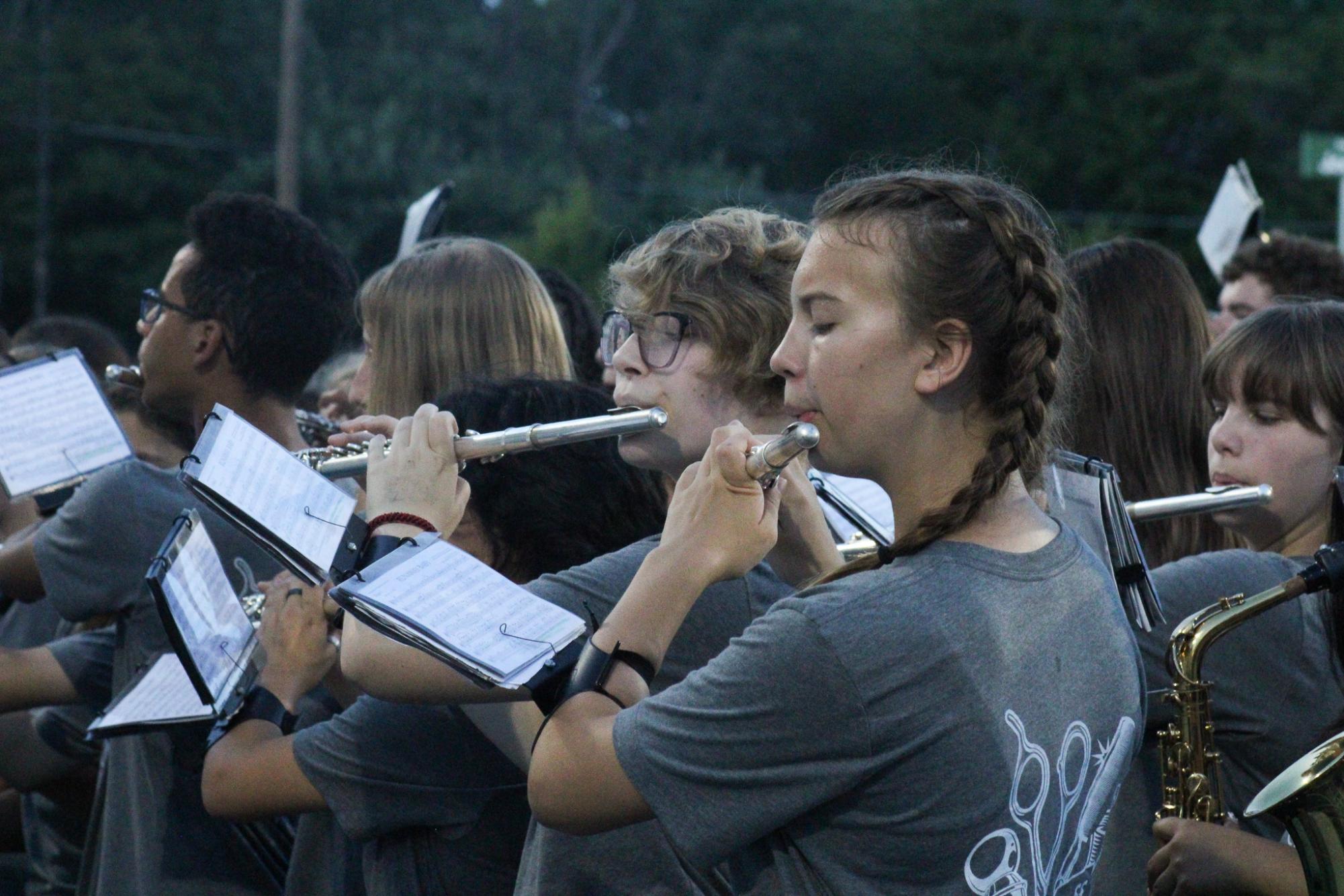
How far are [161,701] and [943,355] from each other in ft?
6.27

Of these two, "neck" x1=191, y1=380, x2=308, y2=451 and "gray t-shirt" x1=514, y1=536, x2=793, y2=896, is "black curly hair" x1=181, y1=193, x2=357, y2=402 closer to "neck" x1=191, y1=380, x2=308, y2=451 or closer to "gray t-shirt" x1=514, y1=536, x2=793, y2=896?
"neck" x1=191, y1=380, x2=308, y2=451

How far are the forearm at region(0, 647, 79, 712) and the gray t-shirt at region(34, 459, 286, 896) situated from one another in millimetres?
152

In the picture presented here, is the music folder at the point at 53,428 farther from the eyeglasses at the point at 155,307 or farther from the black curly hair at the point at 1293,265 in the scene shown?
the black curly hair at the point at 1293,265

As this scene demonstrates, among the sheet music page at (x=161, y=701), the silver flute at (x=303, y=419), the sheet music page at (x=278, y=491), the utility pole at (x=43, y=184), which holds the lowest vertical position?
the utility pole at (x=43, y=184)

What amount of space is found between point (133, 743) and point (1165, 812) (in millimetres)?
2142

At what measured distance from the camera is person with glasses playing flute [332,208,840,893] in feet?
7.88

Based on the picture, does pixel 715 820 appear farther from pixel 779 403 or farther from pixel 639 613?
pixel 779 403

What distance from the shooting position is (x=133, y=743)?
351cm

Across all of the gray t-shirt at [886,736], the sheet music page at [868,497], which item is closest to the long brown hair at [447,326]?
the sheet music page at [868,497]

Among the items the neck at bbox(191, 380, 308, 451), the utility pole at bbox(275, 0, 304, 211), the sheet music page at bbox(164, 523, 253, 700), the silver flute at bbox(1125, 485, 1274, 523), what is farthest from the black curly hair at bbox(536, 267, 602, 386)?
the utility pole at bbox(275, 0, 304, 211)

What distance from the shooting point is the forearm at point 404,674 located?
2.38 metres

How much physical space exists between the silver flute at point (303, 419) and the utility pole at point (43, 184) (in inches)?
1116

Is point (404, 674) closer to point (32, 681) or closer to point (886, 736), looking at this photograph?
point (886, 736)

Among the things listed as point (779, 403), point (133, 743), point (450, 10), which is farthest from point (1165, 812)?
point (450, 10)
